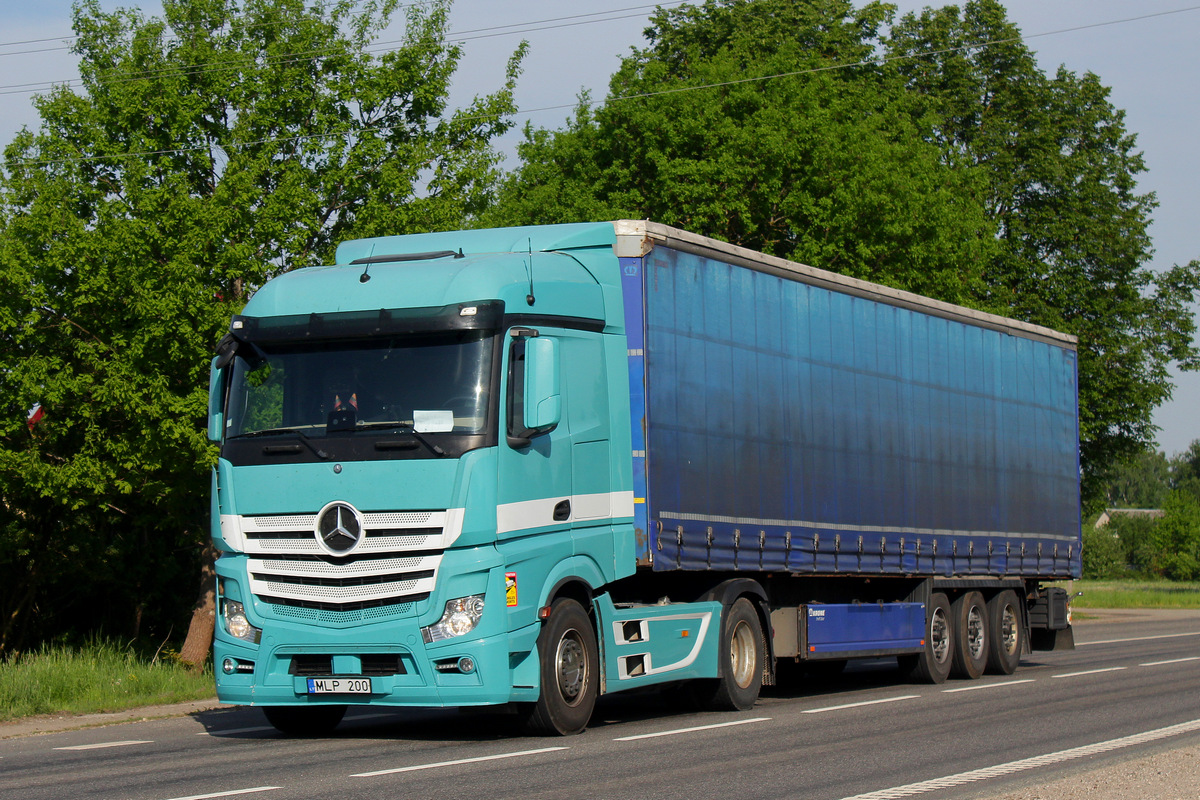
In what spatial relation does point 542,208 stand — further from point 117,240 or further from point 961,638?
point 961,638

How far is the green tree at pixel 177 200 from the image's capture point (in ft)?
63.1

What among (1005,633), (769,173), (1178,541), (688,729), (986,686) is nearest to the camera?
(688,729)

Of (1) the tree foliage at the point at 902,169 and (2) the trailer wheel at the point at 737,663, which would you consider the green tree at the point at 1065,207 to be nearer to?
(1) the tree foliage at the point at 902,169

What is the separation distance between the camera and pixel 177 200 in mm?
18969

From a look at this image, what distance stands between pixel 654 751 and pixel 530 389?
274cm

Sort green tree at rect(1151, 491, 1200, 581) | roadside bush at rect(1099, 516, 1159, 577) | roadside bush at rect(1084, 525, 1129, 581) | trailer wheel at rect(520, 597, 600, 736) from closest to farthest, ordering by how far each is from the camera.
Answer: trailer wheel at rect(520, 597, 600, 736), green tree at rect(1151, 491, 1200, 581), roadside bush at rect(1084, 525, 1129, 581), roadside bush at rect(1099, 516, 1159, 577)

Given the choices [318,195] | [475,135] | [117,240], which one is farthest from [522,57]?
[117,240]

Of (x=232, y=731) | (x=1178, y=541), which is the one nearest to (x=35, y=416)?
(x=232, y=731)

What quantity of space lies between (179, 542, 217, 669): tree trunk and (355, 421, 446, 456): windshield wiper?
12.8m

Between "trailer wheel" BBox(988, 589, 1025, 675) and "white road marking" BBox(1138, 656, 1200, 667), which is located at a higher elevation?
"trailer wheel" BBox(988, 589, 1025, 675)

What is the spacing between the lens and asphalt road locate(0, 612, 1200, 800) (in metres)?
8.52

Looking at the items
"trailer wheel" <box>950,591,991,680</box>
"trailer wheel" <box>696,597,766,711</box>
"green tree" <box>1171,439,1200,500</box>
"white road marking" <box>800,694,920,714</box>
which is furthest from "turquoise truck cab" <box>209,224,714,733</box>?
"green tree" <box>1171,439,1200,500</box>

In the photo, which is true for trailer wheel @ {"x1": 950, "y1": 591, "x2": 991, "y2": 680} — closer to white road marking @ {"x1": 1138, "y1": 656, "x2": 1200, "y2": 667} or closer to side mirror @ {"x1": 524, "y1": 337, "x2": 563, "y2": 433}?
white road marking @ {"x1": 1138, "y1": 656, "x2": 1200, "y2": 667}

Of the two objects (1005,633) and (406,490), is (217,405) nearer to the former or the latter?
(406,490)
